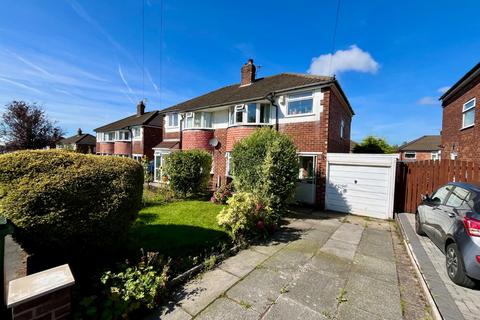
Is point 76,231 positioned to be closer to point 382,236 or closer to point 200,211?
point 200,211

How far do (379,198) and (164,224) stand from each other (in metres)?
8.35

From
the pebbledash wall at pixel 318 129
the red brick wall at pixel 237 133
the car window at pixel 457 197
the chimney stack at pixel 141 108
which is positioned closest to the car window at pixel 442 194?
the car window at pixel 457 197

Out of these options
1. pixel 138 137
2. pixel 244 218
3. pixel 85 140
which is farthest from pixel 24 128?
pixel 85 140

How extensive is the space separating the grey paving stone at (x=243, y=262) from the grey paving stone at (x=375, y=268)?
2018 millimetres

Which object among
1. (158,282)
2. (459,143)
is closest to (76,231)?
(158,282)

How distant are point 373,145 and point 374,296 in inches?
830

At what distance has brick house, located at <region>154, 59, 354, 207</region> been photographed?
10.0 meters

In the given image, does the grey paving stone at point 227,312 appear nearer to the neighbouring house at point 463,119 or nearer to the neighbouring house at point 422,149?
the neighbouring house at point 463,119

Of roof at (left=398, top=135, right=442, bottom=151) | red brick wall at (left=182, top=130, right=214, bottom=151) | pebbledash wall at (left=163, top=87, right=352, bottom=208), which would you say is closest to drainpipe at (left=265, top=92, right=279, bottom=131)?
pebbledash wall at (left=163, top=87, right=352, bottom=208)

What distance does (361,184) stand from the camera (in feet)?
29.5

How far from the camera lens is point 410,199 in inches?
333

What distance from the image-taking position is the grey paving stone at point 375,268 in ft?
13.7

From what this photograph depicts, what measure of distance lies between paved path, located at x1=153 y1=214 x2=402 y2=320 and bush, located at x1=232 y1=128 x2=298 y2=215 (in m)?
2.30

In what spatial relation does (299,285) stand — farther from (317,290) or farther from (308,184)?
(308,184)
